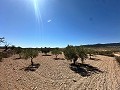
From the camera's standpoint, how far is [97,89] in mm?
19844

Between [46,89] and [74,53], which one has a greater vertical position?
[74,53]

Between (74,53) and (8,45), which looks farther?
(8,45)

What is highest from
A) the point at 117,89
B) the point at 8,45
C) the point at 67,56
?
the point at 8,45

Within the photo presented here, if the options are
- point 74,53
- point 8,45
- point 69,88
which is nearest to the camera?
point 69,88

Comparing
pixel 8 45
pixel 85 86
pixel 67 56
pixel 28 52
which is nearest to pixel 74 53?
pixel 67 56

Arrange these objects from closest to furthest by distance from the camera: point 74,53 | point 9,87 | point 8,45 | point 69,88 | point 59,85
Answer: point 9,87
point 69,88
point 59,85
point 74,53
point 8,45

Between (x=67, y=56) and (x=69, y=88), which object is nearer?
(x=69, y=88)

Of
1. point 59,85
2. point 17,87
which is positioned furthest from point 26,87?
point 59,85

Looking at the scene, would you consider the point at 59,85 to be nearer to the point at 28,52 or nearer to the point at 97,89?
the point at 97,89

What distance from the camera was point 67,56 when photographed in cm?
4272

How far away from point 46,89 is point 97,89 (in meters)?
6.57

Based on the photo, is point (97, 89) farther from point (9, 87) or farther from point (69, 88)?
point (9, 87)

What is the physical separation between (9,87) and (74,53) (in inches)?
985

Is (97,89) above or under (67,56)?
under
